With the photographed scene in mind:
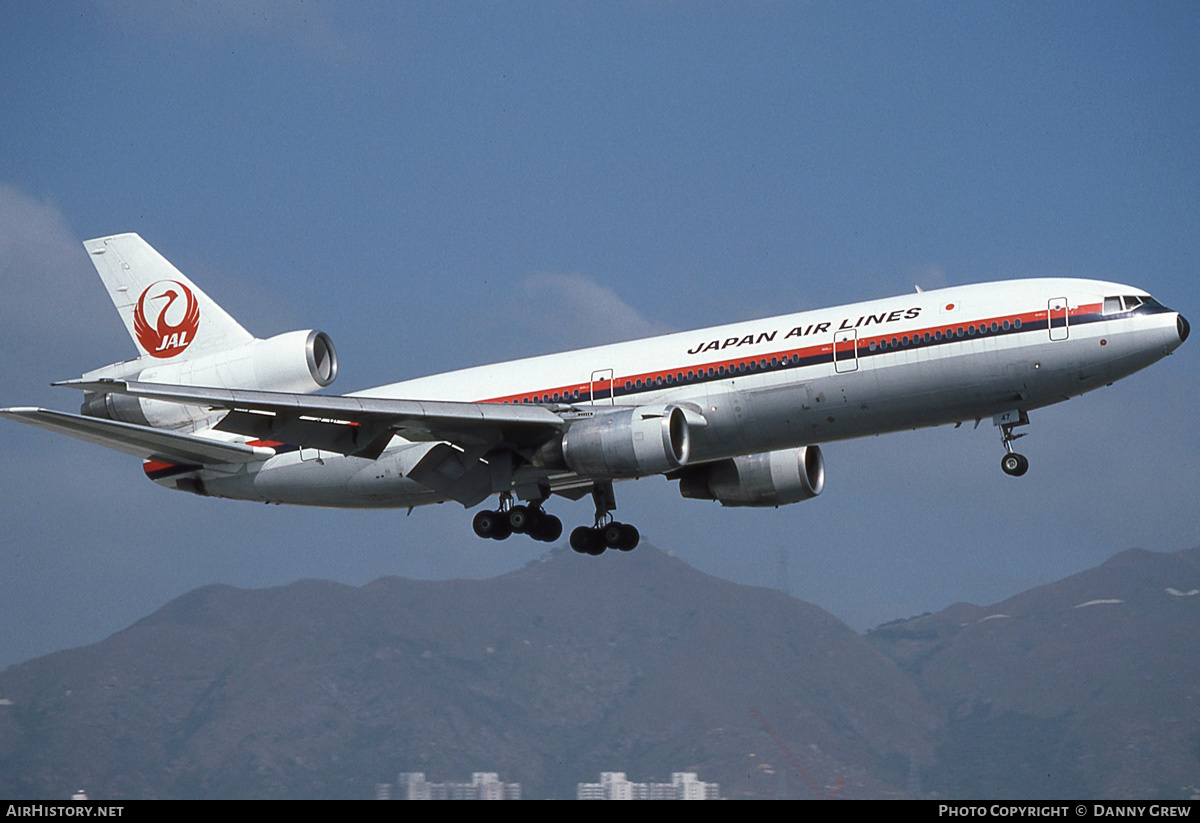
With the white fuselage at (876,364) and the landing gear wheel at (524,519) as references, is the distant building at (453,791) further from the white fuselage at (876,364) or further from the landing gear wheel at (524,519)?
the white fuselage at (876,364)

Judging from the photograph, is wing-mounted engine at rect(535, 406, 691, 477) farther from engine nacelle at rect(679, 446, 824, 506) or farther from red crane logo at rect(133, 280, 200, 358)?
red crane logo at rect(133, 280, 200, 358)

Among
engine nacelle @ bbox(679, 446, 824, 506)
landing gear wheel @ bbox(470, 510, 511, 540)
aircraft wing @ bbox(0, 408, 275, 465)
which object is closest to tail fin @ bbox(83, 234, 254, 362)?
aircraft wing @ bbox(0, 408, 275, 465)

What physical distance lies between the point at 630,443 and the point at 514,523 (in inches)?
237

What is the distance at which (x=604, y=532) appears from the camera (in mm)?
39906

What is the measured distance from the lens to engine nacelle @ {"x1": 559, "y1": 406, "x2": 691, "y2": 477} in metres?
33.0

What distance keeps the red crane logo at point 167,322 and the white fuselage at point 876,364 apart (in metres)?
11.2

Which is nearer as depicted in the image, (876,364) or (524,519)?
(876,364)

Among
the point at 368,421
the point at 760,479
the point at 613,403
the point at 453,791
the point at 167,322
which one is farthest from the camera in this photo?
the point at 453,791

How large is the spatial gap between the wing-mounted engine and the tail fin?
1205 centimetres

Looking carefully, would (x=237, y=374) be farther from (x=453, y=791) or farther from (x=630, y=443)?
(x=453, y=791)

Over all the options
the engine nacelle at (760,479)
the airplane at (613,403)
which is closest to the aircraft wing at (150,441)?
the airplane at (613,403)

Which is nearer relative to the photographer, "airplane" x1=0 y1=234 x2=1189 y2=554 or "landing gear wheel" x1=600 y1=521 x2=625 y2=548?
"airplane" x1=0 y1=234 x2=1189 y2=554

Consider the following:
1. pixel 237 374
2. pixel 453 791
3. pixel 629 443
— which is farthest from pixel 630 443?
pixel 453 791
